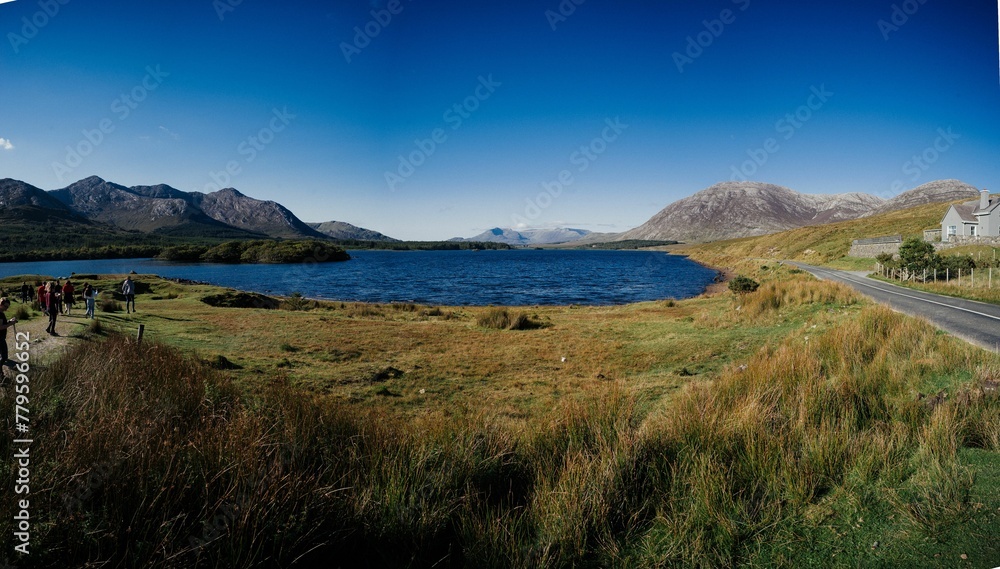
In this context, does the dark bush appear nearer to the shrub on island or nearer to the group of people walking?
the group of people walking

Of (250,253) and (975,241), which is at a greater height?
(975,241)

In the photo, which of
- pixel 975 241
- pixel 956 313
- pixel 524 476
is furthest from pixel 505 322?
pixel 975 241

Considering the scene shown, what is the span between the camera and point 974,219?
5266 cm

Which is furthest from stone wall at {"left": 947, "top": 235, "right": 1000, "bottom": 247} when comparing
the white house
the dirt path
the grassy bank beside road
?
the dirt path

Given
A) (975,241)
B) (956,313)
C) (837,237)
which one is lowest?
(956,313)

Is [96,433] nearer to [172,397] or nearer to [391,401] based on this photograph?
[172,397]

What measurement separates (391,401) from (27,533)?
832cm

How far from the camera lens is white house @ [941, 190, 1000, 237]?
49.2 metres

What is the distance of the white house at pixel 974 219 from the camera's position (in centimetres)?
4925

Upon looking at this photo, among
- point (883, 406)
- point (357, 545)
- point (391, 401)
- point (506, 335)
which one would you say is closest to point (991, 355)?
point (883, 406)

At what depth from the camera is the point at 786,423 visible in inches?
202

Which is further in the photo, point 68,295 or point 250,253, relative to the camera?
point 250,253

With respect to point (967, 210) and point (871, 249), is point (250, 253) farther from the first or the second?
point (967, 210)

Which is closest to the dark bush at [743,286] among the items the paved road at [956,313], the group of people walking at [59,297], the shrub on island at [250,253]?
the paved road at [956,313]
